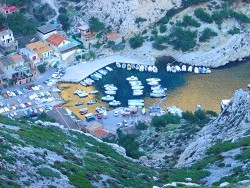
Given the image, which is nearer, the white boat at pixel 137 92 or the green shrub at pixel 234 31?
the white boat at pixel 137 92

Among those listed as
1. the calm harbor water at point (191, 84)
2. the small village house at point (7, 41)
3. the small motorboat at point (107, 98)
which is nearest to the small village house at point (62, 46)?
the small village house at point (7, 41)

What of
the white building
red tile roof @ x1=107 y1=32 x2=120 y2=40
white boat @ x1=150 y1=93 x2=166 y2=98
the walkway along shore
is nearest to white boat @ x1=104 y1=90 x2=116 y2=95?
white boat @ x1=150 y1=93 x2=166 y2=98

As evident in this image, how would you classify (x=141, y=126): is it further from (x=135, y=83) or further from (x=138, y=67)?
(x=138, y=67)

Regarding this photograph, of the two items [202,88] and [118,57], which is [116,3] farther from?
[202,88]

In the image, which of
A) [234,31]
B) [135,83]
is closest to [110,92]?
[135,83]

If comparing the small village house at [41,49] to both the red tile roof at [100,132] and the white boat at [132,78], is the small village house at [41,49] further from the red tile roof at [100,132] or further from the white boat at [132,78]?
the red tile roof at [100,132]
